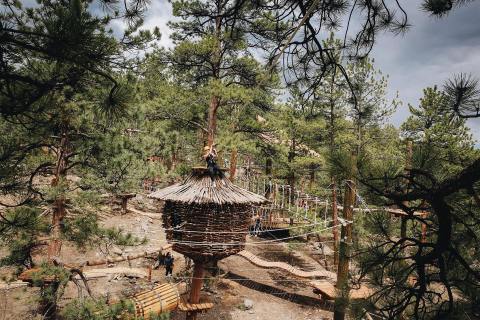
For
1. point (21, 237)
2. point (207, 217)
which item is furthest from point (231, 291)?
point (207, 217)

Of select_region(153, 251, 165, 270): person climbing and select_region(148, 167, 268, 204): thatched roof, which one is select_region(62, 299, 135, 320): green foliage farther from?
select_region(153, 251, 165, 270): person climbing

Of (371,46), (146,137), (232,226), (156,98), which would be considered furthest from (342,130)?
(371,46)

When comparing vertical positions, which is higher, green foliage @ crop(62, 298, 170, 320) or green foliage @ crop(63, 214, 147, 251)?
green foliage @ crop(63, 214, 147, 251)

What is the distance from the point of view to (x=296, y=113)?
16750mm

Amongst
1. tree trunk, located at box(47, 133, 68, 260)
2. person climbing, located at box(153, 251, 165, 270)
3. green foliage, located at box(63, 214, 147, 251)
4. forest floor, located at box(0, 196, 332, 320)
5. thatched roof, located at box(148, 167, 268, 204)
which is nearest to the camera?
thatched roof, located at box(148, 167, 268, 204)

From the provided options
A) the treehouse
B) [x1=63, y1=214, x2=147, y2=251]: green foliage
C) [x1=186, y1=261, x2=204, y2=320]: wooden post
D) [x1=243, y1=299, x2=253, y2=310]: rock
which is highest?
the treehouse

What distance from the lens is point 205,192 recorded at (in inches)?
222

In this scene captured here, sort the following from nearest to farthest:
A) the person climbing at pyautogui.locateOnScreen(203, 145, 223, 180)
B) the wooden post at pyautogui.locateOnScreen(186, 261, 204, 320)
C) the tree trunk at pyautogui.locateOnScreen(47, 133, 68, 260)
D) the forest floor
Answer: the person climbing at pyautogui.locateOnScreen(203, 145, 223, 180)
the wooden post at pyautogui.locateOnScreen(186, 261, 204, 320)
the tree trunk at pyautogui.locateOnScreen(47, 133, 68, 260)
the forest floor

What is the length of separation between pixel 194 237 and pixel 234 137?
5435mm

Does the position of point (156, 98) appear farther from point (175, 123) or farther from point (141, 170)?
point (141, 170)

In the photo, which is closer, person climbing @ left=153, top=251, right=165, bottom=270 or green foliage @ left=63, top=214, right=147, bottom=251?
green foliage @ left=63, top=214, right=147, bottom=251

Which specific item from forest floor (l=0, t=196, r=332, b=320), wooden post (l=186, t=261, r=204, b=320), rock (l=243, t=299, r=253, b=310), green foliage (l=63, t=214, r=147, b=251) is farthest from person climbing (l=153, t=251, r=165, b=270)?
wooden post (l=186, t=261, r=204, b=320)

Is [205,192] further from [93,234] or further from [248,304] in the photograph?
[248,304]

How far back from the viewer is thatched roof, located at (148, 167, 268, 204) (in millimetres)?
5449
